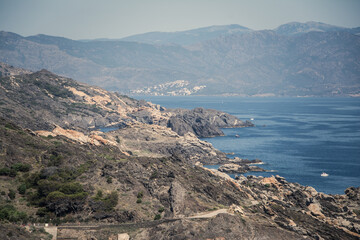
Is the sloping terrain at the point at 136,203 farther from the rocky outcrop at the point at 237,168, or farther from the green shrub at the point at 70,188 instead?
the rocky outcrop at the point at 237,168

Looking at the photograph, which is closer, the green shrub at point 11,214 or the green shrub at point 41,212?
the green shrub at point 11,214

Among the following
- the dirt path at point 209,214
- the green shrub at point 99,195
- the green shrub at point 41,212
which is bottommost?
the dirt path at point 209,214

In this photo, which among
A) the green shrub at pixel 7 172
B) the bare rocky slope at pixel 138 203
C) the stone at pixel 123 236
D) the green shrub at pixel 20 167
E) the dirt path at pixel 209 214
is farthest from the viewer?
the green shrub at pixel 20 167

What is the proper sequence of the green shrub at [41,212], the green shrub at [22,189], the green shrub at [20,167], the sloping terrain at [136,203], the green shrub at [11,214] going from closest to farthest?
the green shrub at [11,214], the sloping terrain at [136,203], the green shrub at [41,212], the green shrub at [22,189], the green shrub at [20,167]

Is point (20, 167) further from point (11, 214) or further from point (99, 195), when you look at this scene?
point (99, 195)

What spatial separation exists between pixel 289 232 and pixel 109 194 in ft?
101

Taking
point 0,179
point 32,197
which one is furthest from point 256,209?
point 0,179

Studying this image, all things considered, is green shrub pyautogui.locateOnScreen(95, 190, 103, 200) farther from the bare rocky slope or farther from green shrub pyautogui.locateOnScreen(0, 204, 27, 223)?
green shrub pyautogui.locateOnScreen(0, 204, 27, 223)

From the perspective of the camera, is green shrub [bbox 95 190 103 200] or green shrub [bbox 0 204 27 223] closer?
green shrub [bbox 0 204 27 223]

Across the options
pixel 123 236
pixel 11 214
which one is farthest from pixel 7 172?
pixel 123 236

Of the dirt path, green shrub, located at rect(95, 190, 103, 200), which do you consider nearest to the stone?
green shrub, located at rect(95, 190, 103, 200)

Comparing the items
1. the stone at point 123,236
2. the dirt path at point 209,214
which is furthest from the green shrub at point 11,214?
the dirt path at point 209,214

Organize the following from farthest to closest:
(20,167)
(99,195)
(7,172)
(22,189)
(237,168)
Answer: (237,168) → (20,167) → (7,172) → (99,195) → (22,189)

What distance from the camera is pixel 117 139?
188625 millimetres
